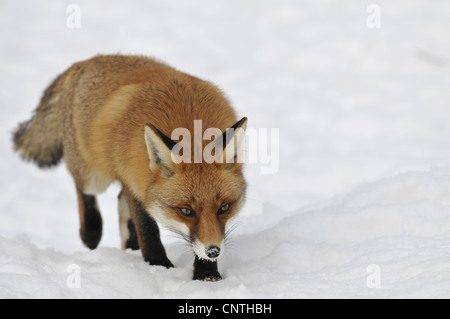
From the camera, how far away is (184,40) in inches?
511

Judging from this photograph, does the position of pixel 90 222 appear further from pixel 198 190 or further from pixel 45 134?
pixel 198 190

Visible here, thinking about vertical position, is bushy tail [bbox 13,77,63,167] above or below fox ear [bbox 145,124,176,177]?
above

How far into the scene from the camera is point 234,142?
370 centimetres

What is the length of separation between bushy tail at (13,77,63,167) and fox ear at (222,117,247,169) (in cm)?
260

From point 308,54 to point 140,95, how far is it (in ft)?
28.5

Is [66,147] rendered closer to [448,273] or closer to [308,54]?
[448,273]

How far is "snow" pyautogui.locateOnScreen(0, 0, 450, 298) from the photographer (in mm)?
3686

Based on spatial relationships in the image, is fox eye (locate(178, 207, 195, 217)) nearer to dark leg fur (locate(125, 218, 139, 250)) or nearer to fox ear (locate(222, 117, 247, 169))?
fox ear (locate(222, 117, 247, 169))

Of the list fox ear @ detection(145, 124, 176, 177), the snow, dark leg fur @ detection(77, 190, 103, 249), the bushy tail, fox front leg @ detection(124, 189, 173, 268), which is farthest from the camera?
the bushy tail

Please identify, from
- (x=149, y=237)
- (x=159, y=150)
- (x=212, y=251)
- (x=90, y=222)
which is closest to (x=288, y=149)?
(x=90, y=222)

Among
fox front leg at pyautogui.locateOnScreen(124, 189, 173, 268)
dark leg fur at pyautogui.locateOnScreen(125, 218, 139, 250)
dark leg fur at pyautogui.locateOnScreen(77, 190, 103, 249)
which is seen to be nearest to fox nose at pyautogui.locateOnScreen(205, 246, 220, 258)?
fox front leg at pyautogui.locateOnScreen(124, 189, 173, 268)

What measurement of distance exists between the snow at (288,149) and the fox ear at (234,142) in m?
0.78

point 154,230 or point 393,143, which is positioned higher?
point 393,143

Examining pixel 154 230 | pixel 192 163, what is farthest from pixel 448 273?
pixel 154 230
